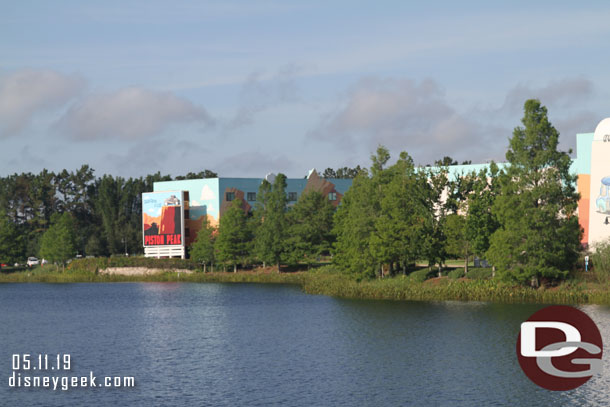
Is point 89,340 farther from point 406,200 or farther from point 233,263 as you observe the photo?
point 233,263

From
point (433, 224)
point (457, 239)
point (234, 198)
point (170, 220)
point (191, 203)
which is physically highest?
point (234, 198)

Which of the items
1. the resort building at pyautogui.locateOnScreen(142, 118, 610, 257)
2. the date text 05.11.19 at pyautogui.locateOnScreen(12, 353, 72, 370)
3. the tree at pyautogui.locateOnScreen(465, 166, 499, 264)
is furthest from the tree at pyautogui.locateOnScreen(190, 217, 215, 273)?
the date text 05.11.19 at pyautogui.locateOnScreen(12, 353, 72, 370)

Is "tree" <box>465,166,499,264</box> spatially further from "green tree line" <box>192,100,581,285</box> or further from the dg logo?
the dg logo

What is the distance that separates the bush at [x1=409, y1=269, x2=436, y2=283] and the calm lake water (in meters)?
9.84

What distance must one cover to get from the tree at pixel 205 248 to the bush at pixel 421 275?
172 ft

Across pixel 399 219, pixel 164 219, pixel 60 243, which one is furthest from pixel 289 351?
pixel 60 243

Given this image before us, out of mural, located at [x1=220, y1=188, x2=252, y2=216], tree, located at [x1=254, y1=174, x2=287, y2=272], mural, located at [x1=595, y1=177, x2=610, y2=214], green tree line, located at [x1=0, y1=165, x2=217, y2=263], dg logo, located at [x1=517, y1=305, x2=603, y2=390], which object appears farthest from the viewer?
green tree line, located at [x1=0, y1=165, x2=217, y2=263]

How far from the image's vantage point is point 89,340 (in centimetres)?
5641

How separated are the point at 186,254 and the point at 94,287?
113 feet

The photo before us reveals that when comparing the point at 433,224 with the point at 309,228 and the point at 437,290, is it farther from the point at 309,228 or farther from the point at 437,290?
the point at 309,228

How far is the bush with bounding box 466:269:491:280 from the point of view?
80.2 m

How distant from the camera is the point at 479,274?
80.6 meters

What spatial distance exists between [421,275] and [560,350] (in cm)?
3958

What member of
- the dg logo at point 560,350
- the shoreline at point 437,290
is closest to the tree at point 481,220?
the shoreline at point 437,290
